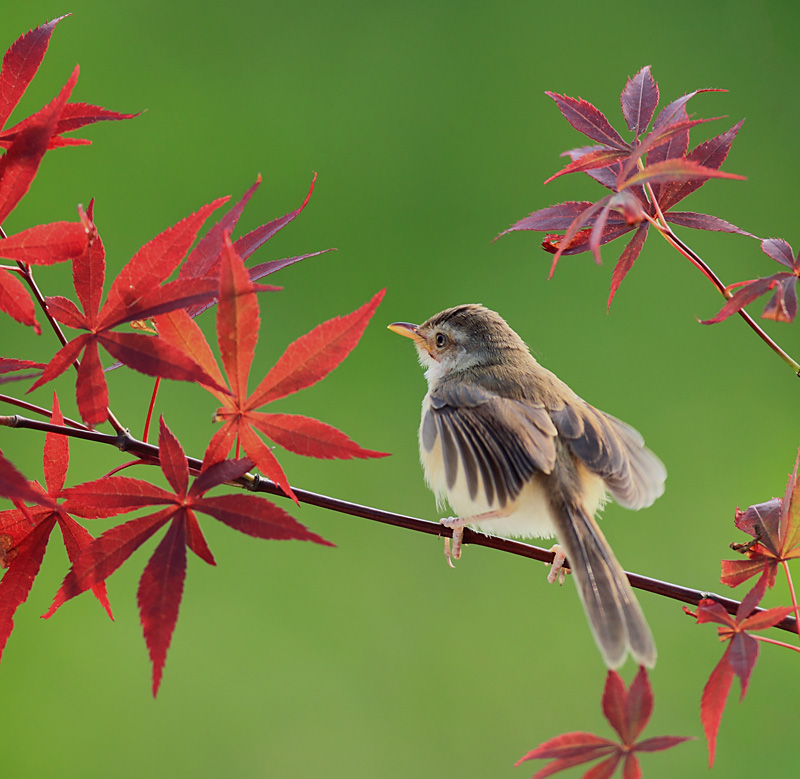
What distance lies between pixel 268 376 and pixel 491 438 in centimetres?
41

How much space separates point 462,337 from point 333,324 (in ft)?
2.50

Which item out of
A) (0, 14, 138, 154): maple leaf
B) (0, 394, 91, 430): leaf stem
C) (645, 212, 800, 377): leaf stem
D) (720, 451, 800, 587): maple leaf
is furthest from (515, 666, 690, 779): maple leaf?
(0, 14, 138, 154): maple leaf

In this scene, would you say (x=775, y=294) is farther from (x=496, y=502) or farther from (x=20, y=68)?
(x=20, y=68)

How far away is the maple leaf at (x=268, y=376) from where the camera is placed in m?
0.61

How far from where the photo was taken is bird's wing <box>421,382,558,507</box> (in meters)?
0.92

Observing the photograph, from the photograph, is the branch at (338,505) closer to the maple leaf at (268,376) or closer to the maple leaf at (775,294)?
the maple leaf at (268,376)

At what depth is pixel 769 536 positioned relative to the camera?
794 millimetres

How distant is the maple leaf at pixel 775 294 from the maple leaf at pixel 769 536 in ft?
0.55

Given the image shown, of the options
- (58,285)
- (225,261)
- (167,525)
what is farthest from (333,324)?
(58,285)

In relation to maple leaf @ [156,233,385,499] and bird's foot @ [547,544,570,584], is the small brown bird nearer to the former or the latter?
bird's foot @ [547,544,570,584]

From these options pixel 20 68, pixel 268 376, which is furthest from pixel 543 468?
pixel 20 68

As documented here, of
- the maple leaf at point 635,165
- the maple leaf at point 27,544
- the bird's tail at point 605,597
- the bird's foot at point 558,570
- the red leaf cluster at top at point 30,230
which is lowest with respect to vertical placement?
the maple leaf at point 27,544

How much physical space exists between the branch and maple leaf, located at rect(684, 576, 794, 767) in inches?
2.2

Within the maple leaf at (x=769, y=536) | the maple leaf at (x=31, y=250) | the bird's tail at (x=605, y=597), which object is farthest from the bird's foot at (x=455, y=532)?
the maple leaf at (x=31, y=250)
